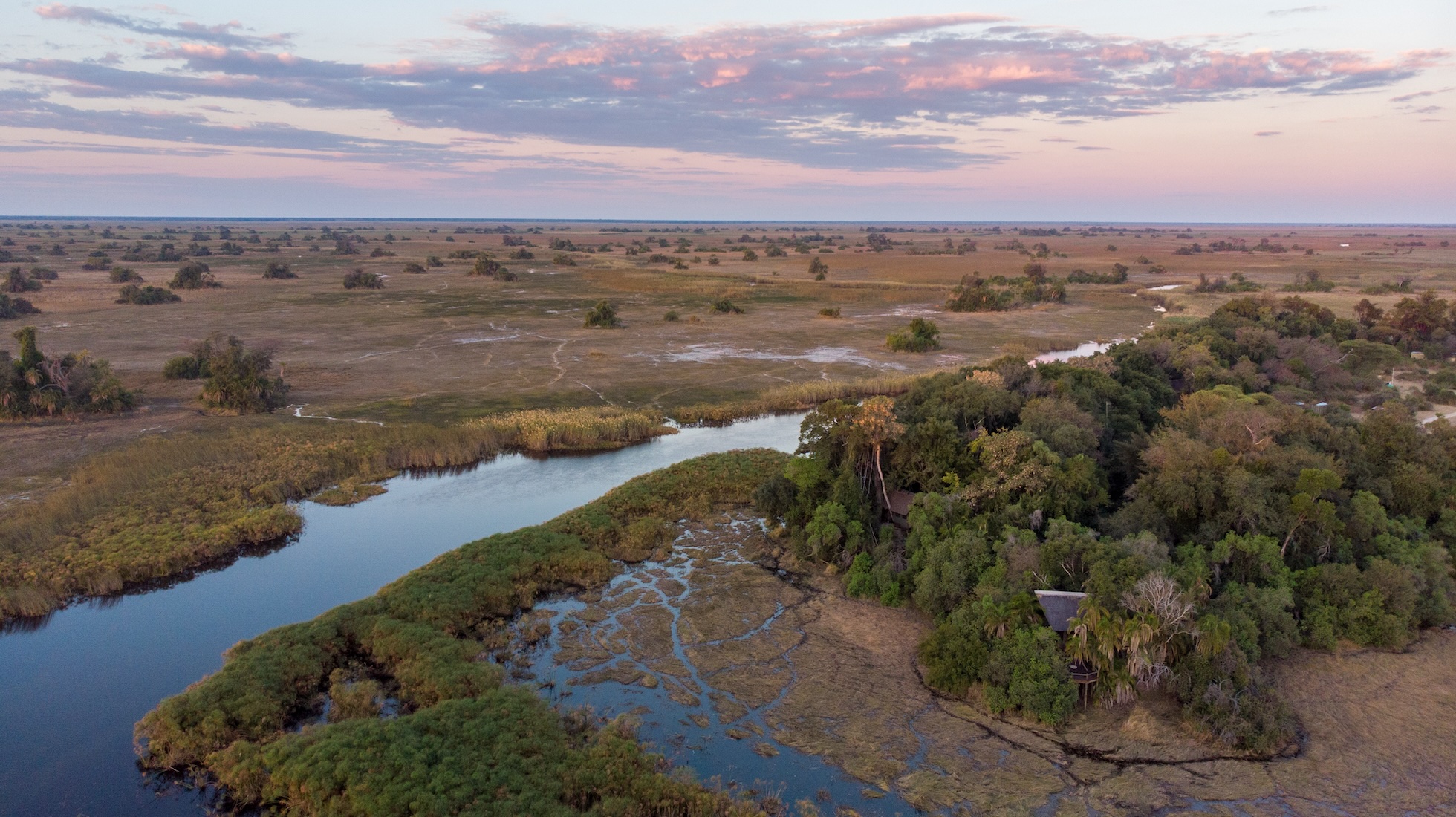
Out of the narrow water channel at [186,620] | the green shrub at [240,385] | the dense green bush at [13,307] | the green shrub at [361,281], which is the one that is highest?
the green shrub at [361,281]

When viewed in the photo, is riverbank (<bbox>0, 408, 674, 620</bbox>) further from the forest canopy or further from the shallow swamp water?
the forest canopy

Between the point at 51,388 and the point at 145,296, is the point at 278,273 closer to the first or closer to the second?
the point at 145,296

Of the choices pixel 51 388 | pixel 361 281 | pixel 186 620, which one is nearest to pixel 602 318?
pixel 51 388

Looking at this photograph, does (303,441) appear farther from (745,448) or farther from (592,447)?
(745,448)

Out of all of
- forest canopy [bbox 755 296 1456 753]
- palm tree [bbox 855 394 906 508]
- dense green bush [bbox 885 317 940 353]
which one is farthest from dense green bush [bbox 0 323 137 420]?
dense green bush [bbox 885 317 940 353]

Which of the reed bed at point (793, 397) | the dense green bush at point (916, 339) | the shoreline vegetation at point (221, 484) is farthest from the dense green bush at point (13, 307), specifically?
the dense green bush at point (916, 339)

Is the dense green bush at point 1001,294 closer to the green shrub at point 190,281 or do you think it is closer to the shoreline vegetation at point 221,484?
the shoreline vegetation at point 221,484
